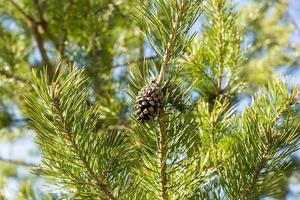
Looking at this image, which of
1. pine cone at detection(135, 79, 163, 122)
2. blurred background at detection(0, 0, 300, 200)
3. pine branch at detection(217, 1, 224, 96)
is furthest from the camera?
blurred background at detection(0, 0, 300, 200)

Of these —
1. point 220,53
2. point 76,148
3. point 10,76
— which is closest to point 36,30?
point 10,76

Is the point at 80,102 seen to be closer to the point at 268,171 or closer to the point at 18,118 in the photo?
the point at 268,171

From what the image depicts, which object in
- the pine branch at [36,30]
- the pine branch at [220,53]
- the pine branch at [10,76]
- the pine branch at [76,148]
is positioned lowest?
the pine branch at [76,148]

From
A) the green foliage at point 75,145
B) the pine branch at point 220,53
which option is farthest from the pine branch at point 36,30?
the green foliage at point 75,145

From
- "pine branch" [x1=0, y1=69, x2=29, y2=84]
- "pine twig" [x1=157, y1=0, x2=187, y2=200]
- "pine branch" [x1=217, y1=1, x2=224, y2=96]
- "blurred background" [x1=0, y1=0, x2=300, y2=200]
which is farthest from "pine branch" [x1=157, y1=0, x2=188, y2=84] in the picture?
"pine branch" [x1=0, y1=69, x2=29, y2=84]

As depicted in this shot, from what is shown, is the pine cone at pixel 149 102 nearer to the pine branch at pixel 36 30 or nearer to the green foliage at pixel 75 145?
the green foliage at pixel 75 145

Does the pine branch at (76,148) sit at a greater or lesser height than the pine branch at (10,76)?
lesser

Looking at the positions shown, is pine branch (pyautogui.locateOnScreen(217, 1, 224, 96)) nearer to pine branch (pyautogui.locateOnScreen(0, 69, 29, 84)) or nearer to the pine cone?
the pine cone

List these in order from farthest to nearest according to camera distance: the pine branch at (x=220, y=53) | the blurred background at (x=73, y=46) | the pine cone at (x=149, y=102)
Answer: the blurred background at (x=73, y=46), the pine branch at (x=220, y=53), the pine cone at (x=149, y=102)

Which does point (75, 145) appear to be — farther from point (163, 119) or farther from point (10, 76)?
point (10, 76)
